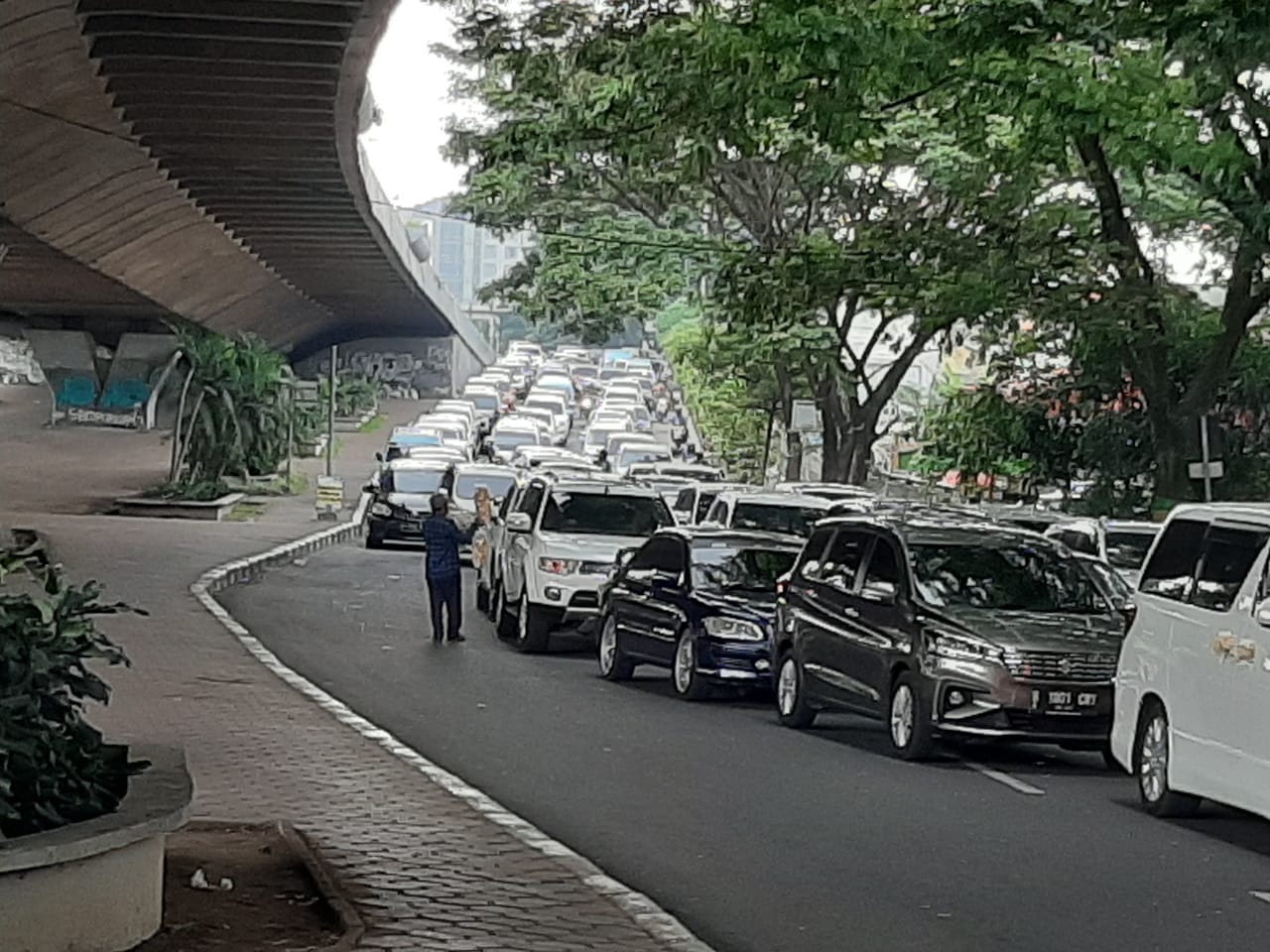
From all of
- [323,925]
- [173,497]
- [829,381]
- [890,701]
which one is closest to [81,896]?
[323,925]

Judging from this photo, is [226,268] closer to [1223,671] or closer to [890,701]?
[890,701]

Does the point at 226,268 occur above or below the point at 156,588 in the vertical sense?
above

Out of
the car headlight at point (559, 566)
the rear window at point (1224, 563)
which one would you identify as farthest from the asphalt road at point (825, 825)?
Result: the car headlight at point (559, 566)

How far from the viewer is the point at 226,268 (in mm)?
60281

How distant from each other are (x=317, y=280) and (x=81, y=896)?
60289 mm

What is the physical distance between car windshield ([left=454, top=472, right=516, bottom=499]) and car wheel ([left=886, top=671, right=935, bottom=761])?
25919mm

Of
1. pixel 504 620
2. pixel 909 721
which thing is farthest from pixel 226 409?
pixel 909 721

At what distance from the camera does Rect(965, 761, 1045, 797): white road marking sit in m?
14.5

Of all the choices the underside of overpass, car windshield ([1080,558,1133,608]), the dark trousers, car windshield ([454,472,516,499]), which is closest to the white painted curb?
the dark trousers

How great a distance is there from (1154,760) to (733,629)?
21.8ft

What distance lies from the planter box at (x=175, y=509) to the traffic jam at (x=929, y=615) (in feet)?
60.4

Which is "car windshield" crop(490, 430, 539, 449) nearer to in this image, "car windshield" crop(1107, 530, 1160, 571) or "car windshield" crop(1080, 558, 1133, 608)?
"car windshield" crop(1107, 530, 1160, 571)

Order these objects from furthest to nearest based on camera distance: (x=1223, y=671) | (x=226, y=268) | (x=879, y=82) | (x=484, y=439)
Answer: (x=484, y=439), (x=226, y=268), (x=879, y=82), (x=1223, y=671)

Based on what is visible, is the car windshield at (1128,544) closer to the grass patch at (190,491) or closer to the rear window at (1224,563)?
the rear window at (1224,563)
